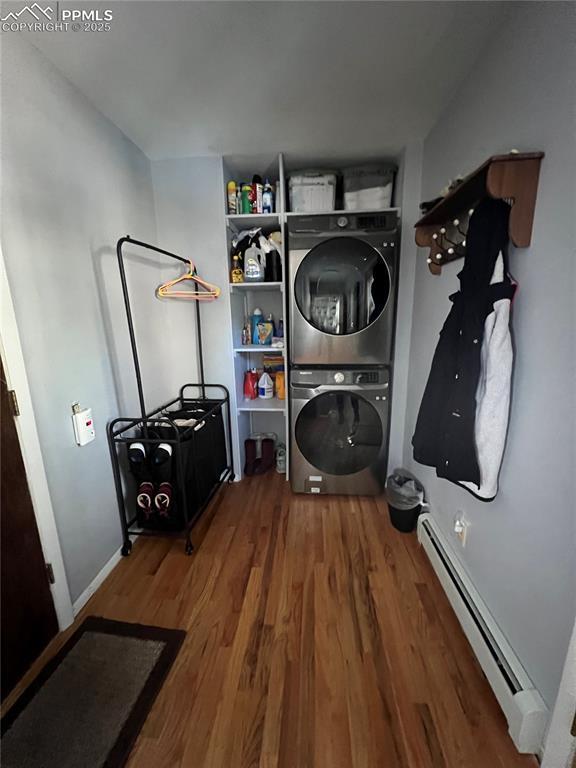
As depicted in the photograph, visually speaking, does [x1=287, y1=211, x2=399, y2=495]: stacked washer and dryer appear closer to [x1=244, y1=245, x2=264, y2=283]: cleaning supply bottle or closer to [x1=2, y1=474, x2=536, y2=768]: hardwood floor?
[x1=244, y1=245, x2=264, y2=283]: cleaning supply bottle

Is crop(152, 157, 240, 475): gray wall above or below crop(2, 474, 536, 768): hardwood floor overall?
above

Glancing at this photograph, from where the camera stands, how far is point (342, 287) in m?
1.95

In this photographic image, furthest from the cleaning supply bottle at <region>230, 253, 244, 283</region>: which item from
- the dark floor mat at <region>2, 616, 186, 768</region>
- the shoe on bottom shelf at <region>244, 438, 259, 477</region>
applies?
the dark floor mat at <region>2, 616, 186, 768</region>

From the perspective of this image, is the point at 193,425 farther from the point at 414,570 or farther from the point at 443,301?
the point at 443,301

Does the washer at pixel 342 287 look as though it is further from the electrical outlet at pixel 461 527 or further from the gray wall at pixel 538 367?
the electrical outlet at pixel 461 527

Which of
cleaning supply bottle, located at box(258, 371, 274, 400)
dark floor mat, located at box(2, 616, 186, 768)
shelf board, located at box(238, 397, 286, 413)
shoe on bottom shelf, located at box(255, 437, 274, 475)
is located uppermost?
cleaning supply bottle, located at box(258, 371, 274, 400)

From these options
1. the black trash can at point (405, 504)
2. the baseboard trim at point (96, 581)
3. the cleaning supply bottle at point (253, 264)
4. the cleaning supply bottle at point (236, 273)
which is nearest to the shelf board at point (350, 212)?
the cleaning supply bottle at point (253, 264)

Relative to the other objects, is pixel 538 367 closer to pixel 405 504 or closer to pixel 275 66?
pixel 405 504

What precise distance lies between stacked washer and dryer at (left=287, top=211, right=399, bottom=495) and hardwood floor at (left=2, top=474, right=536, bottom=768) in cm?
45

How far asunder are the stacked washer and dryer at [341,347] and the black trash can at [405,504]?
28cm

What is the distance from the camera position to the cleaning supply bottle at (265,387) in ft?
8.16

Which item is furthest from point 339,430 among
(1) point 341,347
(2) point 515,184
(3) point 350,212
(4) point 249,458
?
(2) point 515,184

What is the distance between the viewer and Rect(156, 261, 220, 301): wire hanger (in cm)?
182

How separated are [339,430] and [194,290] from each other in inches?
57.6
